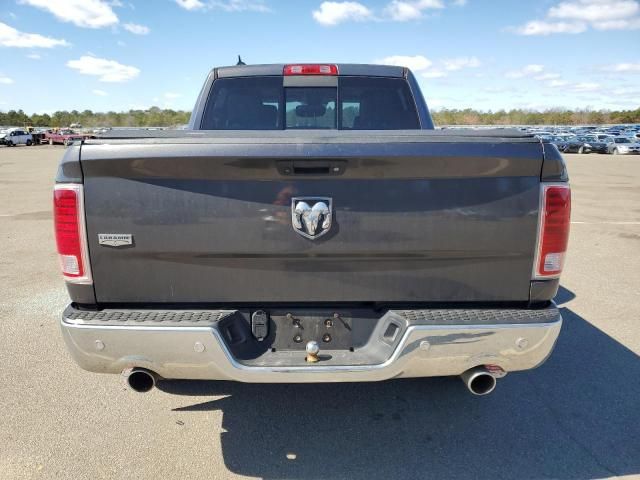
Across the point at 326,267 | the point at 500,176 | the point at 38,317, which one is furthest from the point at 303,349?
the point at 38,317

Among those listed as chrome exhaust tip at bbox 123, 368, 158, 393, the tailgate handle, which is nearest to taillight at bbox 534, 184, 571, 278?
the tailgate handle

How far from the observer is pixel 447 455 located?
2.75 meters

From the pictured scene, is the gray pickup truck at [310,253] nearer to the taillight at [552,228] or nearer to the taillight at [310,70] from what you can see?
the taillight at [552,228]

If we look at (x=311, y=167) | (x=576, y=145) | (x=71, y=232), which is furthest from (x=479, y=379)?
(x=576, y=145)

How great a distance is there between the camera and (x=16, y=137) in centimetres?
4725

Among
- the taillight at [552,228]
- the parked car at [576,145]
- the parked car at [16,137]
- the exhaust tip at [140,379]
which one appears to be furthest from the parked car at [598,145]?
the parked car at [16,137]

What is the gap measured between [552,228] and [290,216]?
1.27m

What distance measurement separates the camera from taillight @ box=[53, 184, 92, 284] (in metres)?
2.23

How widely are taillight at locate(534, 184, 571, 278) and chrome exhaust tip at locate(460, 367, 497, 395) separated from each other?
22.0 inches

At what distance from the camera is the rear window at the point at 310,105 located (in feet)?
13.3

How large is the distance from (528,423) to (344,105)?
9.16ft

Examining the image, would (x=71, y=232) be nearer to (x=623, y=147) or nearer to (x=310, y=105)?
(x=310, y=105)

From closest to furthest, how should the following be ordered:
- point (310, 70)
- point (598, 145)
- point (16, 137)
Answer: point (310, 70) < point (598, 145) < point (16, 137)

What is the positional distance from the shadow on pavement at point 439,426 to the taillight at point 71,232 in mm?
1346
